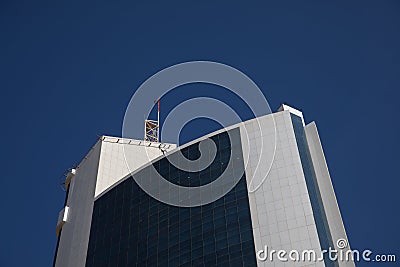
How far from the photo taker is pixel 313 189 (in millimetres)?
57781

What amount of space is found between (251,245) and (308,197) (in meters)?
6.81

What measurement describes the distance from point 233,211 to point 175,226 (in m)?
7.09

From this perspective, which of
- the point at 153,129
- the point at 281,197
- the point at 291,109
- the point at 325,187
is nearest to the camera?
the point at 281,197

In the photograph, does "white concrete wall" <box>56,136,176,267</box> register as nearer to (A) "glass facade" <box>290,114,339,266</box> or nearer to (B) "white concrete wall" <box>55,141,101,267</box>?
(B) "white concrete wall" <box>55,141,101,267</box>

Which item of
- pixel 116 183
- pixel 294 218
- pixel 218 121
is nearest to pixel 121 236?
pixel 116 183

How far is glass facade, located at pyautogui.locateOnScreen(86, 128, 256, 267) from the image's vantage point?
57500 mm

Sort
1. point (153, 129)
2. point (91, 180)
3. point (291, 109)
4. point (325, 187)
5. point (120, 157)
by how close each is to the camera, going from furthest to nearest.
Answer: point (153, 129) < point (120, 157) < point (91, 180) < point (291, 109) < point (325, 187)

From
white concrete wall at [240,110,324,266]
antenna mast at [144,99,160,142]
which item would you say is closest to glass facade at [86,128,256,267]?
white concrete wall at [240,110,324,266]

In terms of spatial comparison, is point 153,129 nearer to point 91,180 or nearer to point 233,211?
point 91,180

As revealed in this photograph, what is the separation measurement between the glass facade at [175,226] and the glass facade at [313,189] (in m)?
6.05

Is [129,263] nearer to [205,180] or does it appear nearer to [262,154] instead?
[205,180]

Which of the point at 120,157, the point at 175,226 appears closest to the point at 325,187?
the point at 175,226

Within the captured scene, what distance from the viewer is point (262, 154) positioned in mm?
61469

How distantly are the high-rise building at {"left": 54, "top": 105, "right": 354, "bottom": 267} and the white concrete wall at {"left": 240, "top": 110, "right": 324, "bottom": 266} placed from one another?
0.31ft
